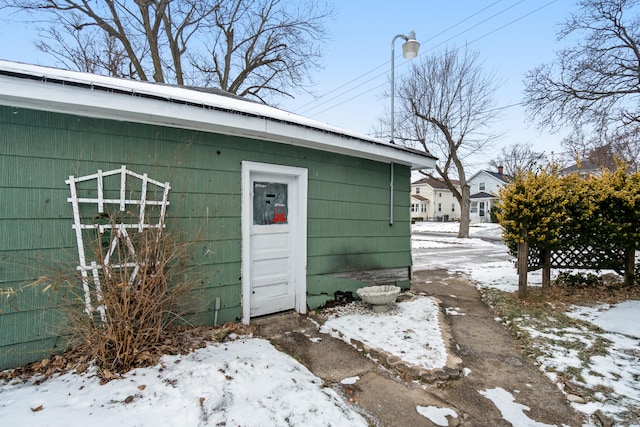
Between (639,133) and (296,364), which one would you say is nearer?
(296,364)

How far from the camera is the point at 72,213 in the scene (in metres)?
2.63

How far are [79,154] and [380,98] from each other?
1602 cm

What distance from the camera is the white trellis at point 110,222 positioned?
7.97 feet

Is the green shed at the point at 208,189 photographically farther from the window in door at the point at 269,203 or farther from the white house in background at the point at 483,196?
the white house in background at the point at 483,196

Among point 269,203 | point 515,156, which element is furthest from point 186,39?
point 515,156

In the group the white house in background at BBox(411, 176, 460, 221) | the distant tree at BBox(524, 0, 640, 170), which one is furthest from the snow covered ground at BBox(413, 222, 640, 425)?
the white house in background at BBox(411, 176, 460, 221)

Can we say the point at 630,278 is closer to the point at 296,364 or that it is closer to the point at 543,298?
the point at 543,298

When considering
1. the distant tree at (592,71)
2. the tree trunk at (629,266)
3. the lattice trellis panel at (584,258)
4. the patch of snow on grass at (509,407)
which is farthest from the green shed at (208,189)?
the distant tree at (592,71)

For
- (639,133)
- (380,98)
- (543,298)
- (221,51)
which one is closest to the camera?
(543,298)

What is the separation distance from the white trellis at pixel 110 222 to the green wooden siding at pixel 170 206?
0.10 metres

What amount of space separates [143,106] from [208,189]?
0.98 m

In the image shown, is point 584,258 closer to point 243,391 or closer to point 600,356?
point 600,356

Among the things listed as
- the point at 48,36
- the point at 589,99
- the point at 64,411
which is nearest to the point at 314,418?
the point at 64,411

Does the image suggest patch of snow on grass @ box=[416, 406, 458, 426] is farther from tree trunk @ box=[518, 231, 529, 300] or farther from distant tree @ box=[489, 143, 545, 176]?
distant tree @ box=[489, 143, 545, 176]
